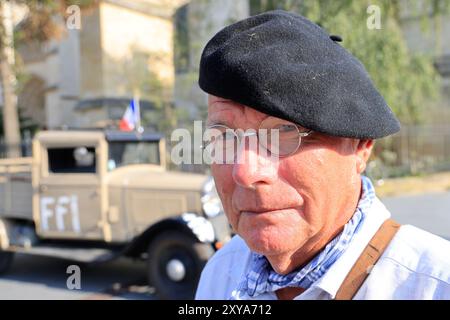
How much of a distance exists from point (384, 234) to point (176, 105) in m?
10.6

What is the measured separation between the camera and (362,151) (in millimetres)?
1188

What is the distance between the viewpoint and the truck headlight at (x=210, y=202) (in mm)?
5168

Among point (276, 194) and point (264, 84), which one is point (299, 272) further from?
point (264, 84)

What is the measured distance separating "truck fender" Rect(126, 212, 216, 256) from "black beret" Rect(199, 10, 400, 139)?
381 centimetres

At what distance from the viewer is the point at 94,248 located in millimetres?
5645

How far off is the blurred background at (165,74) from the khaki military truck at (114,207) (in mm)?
404

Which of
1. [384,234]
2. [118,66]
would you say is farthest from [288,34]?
[118,66]

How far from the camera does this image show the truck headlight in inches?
203

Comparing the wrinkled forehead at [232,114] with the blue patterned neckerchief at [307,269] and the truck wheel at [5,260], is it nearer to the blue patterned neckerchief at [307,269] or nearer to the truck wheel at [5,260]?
the blue patterned neckerchief at [307,269]

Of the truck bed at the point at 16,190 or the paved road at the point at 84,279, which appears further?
the truck bed at the point at 16,190

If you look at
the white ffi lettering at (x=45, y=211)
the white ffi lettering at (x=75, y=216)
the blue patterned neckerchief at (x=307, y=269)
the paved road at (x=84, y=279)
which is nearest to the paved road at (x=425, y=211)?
the paved road at (x=84, y=279)
